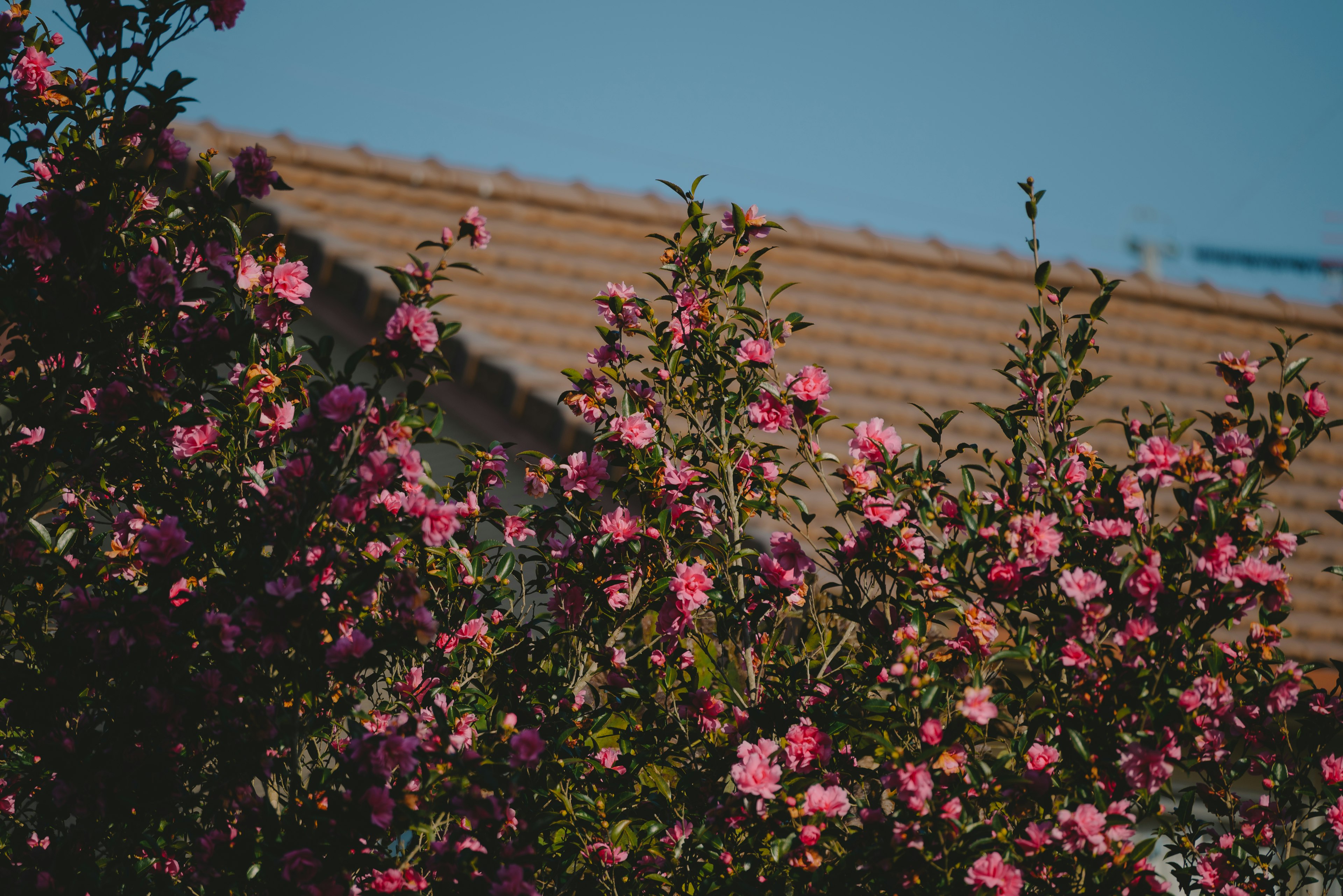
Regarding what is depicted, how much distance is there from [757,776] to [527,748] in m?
0.48

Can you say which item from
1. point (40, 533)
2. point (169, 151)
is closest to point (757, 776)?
point (40, 533)

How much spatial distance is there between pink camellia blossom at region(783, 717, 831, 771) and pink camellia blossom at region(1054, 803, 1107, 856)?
19.9 inches

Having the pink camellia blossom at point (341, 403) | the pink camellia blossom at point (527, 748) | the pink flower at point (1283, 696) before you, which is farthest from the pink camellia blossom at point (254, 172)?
the pink flower at point (1283, 696)

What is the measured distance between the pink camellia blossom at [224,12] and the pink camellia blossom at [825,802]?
2138 millimetres

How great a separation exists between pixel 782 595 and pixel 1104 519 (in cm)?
76

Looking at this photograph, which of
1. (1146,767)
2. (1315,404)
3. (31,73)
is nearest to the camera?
(1146,767)

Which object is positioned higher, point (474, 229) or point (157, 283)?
point (474, 229)

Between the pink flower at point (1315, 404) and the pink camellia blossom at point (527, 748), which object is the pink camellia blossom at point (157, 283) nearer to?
the pink camellia blossom at point (527, 748)

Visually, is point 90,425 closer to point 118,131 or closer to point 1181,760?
point 118,131

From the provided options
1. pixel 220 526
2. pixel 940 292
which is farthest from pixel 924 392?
pixel 220 526

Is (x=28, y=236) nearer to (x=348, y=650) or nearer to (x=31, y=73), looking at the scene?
(x=31, y=73)

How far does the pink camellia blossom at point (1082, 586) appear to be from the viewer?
196 centimetres

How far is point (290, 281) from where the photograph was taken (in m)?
2.35

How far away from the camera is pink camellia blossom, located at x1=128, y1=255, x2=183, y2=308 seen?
2.03 metres
